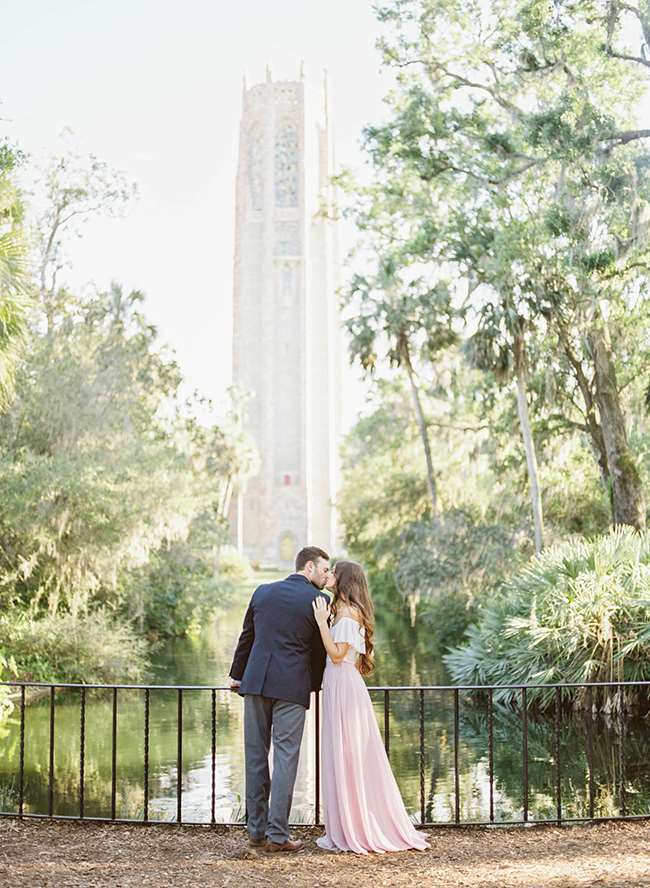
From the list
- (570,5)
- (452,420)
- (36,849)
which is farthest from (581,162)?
(452,420)

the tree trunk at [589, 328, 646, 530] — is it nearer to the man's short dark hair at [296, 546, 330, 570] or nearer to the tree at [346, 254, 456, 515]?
the tree at [346, 254, 456, 515]

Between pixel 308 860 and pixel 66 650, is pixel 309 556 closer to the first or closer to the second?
pixel 308 860

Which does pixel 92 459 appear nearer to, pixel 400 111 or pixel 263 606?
pixel 400 111

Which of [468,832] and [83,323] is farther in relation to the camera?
[83,323]

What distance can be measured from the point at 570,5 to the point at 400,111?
6.05m

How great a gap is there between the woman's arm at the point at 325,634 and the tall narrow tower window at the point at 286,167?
72.2m

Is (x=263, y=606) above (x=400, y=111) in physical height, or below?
below

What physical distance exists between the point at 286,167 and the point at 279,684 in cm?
7361

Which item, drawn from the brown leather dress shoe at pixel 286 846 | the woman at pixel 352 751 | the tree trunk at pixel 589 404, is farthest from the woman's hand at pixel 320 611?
the tree trunk at pixel 589 404

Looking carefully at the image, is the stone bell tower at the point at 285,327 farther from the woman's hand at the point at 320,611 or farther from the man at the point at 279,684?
the woman's hand at the point at 320,611

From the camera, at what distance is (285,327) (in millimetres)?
75000

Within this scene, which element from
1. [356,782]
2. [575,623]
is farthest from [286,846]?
[575,623]

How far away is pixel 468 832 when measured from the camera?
21.6 ft

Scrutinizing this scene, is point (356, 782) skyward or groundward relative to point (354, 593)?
groundward
